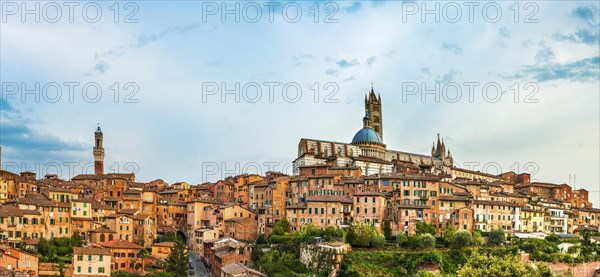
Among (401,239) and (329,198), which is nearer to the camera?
(401,239)

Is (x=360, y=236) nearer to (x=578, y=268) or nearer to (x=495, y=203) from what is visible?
(x=495, y=203)

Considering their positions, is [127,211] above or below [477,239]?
above

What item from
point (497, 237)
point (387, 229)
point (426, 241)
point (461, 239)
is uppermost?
point (387, 229)

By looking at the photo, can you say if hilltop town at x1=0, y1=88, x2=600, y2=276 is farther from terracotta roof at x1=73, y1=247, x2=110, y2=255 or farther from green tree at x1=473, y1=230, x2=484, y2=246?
green tree at x1=473, y1=230, x2=484, y2=246

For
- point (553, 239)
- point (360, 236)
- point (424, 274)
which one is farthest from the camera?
point (553, 239)

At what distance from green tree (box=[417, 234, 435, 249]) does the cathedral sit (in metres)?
20.3

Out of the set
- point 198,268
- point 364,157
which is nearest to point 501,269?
point 198,268

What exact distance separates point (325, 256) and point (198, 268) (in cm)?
1443

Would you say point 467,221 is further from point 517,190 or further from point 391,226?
point 517,190

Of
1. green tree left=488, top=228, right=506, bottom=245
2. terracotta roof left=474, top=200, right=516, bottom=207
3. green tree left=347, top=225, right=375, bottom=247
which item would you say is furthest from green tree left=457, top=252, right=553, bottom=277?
terracotta roof left=474, top=200, right=516, bottom=207

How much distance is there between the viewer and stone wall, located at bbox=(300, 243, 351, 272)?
66.5 meters

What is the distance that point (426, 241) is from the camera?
226 ft

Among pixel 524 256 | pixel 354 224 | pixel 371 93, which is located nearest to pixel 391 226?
pixel 354 224

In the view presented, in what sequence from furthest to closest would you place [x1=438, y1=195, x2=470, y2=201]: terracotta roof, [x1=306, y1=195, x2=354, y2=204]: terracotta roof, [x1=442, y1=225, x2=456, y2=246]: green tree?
[x1=438, y1=195, x2=470, y2=201]: terracotta roof < [x1=306, y1=195, x2=354, y2=204]: terracotta roof < [x1=442, y1=225, x2=456, y2=246]: green tree
